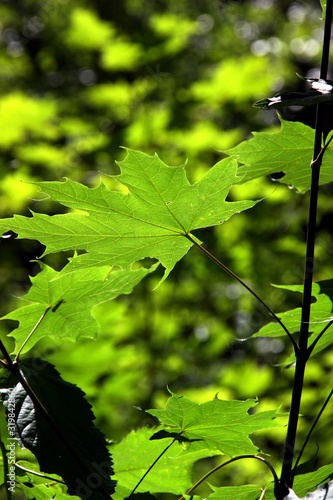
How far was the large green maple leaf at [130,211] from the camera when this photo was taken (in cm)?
70

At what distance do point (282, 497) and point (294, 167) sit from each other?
1.72 feet

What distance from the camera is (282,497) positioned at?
63 cm

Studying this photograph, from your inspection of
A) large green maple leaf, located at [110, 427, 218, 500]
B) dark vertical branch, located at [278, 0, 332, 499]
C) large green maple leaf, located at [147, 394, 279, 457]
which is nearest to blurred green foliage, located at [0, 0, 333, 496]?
large green maple leaf, located at [110, 427, 218, 500]

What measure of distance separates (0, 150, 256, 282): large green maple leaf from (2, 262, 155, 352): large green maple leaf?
59mm

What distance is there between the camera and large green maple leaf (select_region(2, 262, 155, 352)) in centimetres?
79

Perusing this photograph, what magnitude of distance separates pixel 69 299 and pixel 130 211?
7.6 inches

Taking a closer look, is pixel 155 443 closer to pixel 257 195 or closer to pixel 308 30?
pixel 257 195

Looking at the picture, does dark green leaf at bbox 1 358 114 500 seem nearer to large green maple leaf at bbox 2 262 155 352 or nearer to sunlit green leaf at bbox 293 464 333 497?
large green maple leaf at bbox 2 262 155 352

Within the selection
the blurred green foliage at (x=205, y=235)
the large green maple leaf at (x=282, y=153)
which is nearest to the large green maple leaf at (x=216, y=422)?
the large green maple leaf at (x=282, y=153)

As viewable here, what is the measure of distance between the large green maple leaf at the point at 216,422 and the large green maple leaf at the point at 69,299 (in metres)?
0.19

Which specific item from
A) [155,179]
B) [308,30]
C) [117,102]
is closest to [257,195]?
[117,102]

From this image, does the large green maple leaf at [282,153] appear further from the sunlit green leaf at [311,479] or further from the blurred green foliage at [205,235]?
the blurred green foliage at [205,235]

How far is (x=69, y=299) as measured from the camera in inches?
31.7

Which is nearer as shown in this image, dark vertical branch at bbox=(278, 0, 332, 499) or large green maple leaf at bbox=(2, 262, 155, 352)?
dark vertical branch at bbox=(278, 0, 332, 499)
